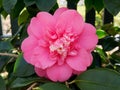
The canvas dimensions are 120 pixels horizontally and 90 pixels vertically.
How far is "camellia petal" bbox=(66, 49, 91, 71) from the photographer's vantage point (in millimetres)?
551

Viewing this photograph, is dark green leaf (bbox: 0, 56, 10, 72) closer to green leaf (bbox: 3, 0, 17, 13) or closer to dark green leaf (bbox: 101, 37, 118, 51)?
green leaf (bbox: 3, 0, 17, 13)

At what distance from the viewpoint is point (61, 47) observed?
546 millimetres

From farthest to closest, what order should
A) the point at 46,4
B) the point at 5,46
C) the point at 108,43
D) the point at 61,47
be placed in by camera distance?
the point at 108,43 → the point at 5,46 → the point at 46,4 → the point at 61,47

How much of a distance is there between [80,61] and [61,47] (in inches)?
1.8

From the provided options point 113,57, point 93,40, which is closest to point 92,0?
point 113,57

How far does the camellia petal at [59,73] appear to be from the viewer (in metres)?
0.56

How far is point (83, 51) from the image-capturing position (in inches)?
22.1

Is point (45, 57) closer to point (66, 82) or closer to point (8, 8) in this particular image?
point (66, 82)

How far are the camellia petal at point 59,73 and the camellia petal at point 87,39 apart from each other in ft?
0.17

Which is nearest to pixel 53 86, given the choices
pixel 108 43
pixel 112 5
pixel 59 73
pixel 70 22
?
pixel 59 73

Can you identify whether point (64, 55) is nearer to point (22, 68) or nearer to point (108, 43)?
point (22, 68)

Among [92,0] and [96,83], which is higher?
[92,0]

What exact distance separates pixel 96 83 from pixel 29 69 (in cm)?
16

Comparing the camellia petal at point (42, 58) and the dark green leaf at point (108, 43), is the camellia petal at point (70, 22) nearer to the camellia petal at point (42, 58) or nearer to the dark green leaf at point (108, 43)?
the camellia petal at point (42, 58)
